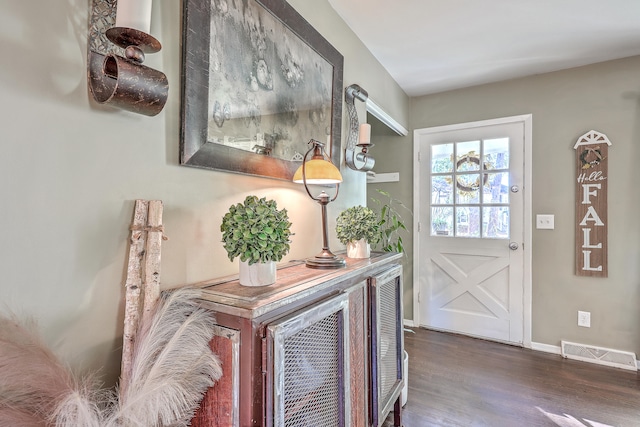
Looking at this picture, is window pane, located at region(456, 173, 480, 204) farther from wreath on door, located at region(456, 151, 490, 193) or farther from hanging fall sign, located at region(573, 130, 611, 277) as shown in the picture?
hanging fall sign, located at region(573, 130, 611, 277)

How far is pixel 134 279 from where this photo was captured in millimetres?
824

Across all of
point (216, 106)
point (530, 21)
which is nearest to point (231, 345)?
point (216, 106)

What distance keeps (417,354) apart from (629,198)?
6.86 ft

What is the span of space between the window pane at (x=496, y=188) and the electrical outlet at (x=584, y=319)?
43.4 inches

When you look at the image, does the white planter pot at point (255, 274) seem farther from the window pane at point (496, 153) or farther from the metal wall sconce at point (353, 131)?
the window pane at point (496, 153)

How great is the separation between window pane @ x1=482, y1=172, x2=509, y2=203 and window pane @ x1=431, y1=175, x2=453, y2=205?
0.30m

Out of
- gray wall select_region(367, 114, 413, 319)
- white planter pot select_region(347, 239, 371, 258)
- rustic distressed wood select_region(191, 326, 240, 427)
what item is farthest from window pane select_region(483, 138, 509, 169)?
rustic distressed wood select_region(191, 326, 240, 427)

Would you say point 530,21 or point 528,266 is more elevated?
point 530,21

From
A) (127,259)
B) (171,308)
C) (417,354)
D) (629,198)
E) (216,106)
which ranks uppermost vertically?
(216,106)

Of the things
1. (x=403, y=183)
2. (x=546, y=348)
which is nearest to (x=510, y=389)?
(x=546, y=348)

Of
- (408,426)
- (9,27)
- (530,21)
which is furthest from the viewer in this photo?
(530,21)

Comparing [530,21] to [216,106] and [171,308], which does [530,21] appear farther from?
[171,308]

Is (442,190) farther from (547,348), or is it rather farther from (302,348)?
(302,348)

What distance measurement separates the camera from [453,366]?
2414mm
